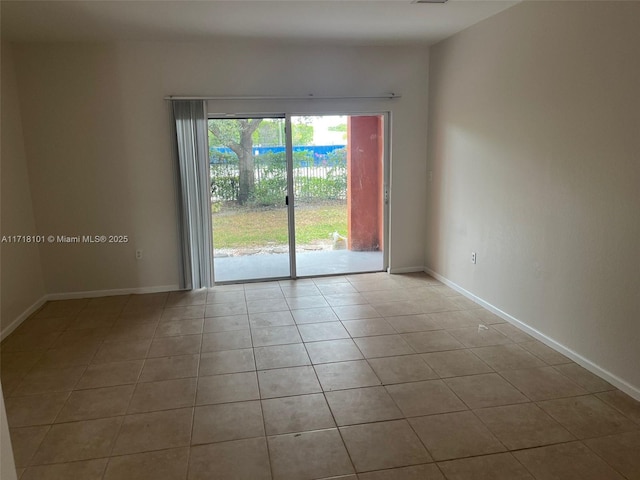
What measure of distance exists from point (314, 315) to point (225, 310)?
87 cm

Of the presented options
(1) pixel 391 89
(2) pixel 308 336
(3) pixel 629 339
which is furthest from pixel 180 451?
(1) pixel 391 89

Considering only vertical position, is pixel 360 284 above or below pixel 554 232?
below

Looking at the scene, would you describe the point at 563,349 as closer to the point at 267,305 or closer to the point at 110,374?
the point at 267,305

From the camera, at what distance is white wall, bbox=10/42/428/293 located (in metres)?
4.44

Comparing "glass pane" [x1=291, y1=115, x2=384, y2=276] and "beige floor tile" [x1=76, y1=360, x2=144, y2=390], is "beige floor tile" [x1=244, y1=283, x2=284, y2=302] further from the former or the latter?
"beige floor tile" [x1=76, y1=360, x2=144, y2=390]

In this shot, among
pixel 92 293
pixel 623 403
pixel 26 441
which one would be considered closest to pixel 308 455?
pixel 26 441

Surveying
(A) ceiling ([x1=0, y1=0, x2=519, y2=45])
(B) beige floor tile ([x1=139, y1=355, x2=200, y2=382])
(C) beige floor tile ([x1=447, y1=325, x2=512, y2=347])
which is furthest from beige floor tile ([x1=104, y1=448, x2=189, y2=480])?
(A) ceiling ([x1=0, y1=0, x2=519, y2=45])

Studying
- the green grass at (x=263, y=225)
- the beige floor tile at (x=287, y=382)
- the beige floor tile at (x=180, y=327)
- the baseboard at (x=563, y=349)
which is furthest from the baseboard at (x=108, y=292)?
the baseboard at (x=563, y=349)

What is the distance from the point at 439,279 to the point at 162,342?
3018mm

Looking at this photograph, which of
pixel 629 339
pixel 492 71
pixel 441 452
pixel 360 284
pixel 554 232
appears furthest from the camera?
pixel 360 284

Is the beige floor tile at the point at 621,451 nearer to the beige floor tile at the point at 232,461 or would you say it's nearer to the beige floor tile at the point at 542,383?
the beige floor tile at the point at 542,383

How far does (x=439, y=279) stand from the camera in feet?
16.9

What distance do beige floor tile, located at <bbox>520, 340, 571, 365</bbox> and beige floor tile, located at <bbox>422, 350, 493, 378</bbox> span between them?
0.44 meters

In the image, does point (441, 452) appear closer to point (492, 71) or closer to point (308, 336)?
point (308, 336)
